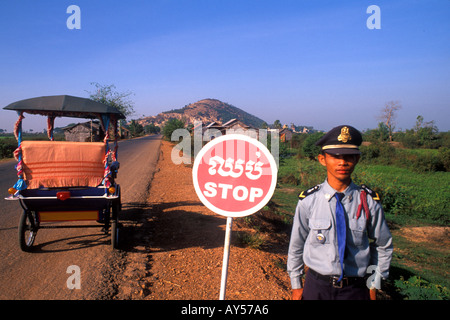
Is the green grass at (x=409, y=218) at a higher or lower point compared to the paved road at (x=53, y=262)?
lower

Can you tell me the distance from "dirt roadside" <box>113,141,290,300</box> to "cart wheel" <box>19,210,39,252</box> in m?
1.63

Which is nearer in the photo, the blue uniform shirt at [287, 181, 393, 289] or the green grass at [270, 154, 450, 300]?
the blue uniform shirt at [287, 181, 393, 289]

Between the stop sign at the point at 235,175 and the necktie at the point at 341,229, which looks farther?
the stop sign at the point at 235,175

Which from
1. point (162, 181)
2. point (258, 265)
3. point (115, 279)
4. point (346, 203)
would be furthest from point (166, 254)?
point (162, 181)

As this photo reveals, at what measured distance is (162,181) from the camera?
39.6 ft

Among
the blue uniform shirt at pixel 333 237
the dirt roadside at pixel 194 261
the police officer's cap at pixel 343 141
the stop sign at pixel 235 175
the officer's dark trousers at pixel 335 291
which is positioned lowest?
the dirt roadside at pixel 194 261

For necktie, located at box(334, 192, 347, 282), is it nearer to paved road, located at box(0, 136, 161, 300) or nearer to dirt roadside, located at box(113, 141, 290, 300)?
dirt roadside, located at box(113, 141, 290, 300)

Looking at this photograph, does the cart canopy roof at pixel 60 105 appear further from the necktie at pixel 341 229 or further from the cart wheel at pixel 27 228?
the necktie at pixel 341 229

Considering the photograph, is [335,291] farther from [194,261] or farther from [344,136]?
[194,261]

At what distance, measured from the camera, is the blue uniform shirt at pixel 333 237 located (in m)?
1.99

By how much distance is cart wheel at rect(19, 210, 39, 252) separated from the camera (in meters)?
4.64

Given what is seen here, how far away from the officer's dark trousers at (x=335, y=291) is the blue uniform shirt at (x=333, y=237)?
0.24 feet

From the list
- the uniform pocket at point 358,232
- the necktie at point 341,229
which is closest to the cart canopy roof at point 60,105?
the necktie at point 341,229

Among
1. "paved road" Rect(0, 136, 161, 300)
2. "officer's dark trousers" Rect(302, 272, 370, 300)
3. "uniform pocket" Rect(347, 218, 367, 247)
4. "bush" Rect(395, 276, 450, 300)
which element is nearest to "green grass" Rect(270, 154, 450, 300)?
"bush" Rect(395, 276, 450, 300)
